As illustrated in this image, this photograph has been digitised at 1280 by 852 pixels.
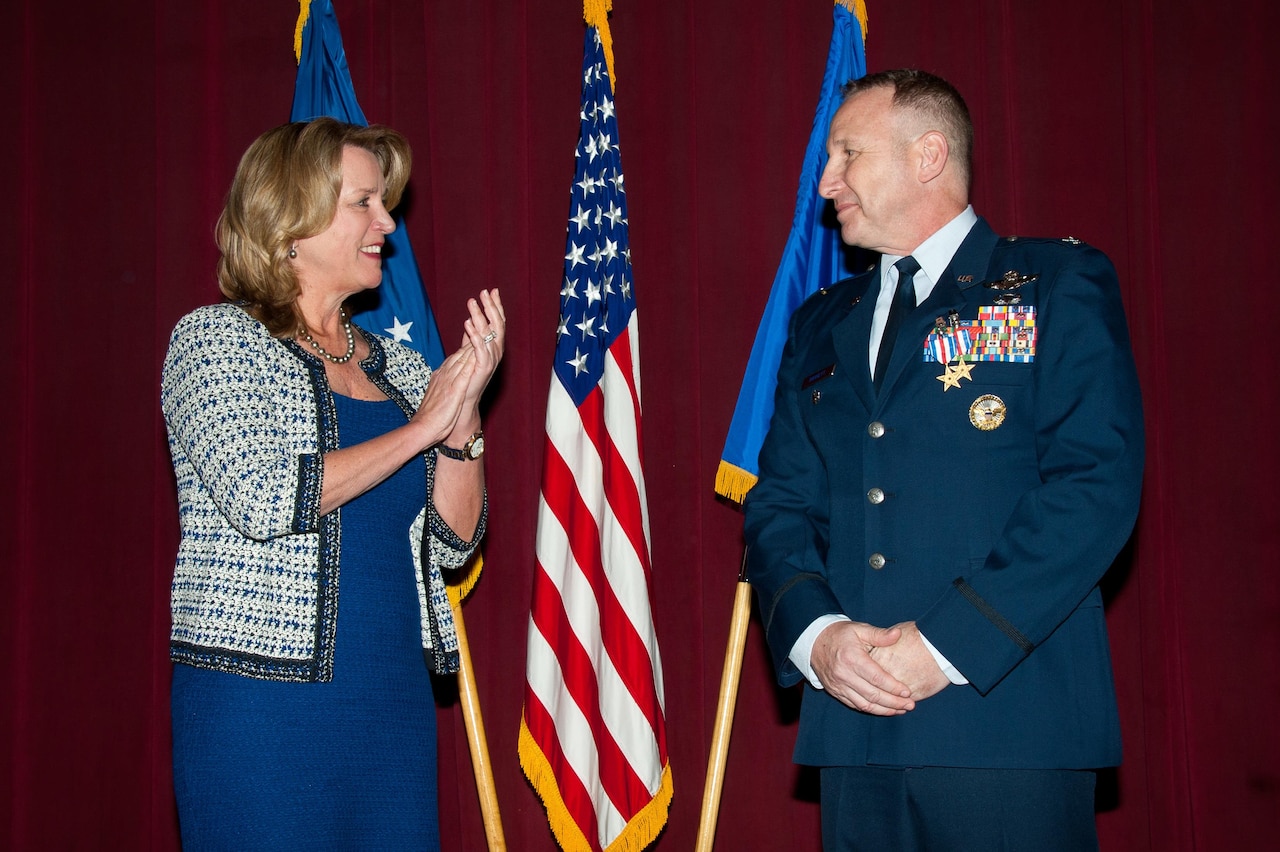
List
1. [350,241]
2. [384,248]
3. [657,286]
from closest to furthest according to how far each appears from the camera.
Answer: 1. [350,241]
2. [384,248]
3. [657,286]

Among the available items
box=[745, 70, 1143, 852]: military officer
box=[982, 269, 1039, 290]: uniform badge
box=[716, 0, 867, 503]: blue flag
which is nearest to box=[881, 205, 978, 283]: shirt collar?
box=[745, 70, 1143, 852]: military officer

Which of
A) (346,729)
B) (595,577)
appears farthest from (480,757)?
(346,729)

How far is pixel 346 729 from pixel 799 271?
185 cm

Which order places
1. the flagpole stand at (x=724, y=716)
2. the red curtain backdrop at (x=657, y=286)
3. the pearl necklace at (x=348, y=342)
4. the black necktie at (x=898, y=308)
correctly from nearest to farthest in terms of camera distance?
the black necktie at (x=898, y=308) < the pearl necklace at (x=348, y=342) < the flagpole stand at (x=724, y=716) < the red curtain backdrop at (x=657, y=286)

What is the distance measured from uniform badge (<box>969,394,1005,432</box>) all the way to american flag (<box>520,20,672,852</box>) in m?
1.37

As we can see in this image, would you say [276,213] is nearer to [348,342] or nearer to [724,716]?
[348,342]

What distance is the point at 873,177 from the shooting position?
2316 mm

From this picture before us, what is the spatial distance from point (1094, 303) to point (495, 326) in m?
1.06

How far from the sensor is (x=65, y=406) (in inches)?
143

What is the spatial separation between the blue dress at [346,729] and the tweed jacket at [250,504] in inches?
1.9

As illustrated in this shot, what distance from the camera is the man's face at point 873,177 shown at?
230cm

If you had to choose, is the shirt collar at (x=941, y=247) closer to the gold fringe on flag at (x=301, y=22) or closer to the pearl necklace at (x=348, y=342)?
the pearl necklace at (x=348, y=342)

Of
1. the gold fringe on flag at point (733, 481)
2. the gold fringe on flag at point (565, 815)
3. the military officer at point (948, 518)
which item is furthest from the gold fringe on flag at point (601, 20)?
the gold fringe on flag at point (565, 815)

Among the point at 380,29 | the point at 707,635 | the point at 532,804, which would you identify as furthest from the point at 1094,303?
the point at 380,29
